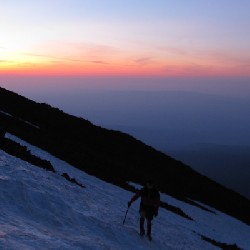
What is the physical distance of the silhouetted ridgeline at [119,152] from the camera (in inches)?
1805

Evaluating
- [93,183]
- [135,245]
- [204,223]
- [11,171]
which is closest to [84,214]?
[135,245]

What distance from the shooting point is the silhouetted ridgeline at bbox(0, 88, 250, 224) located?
45856 mm

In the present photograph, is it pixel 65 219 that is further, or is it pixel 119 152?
pixel 119 152

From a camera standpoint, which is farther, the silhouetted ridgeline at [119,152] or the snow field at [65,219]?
the silhouetted ridgeline at [119,152]

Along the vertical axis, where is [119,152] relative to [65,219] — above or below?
above

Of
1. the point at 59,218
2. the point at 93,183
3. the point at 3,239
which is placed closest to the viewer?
the point at 3,239

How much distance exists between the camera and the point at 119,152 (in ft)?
195

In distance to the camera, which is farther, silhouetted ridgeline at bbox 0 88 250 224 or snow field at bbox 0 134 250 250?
silhouetted ridgeline at bbox 0 88 250 224

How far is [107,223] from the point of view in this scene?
17.6 m

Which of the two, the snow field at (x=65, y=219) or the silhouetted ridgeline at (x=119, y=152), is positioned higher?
the silhouetted ridgeline at (x=119, y=152)

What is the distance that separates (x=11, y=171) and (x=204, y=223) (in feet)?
66.0

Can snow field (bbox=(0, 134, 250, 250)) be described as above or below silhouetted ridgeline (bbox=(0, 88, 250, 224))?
below

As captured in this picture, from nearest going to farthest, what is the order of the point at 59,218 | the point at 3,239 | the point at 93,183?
1. the point at 3,239
2. the point at 59,218
3. the point at 93,183

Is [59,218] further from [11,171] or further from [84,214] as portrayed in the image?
[11,171]
